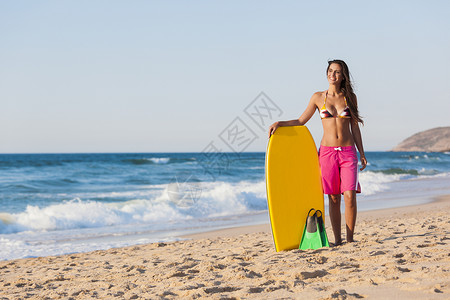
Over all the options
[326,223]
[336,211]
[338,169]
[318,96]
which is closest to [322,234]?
[336,211]

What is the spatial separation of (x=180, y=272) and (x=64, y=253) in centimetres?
254

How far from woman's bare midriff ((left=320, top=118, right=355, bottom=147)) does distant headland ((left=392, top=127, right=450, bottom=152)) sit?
83670 mm

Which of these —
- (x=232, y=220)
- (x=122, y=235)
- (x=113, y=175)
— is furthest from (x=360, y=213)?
(x=113, y=175)

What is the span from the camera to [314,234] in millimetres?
3742

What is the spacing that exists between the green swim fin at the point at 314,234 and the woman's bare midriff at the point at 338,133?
642 mm

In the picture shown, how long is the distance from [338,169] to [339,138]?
0.25 metres

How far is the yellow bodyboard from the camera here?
3795mm

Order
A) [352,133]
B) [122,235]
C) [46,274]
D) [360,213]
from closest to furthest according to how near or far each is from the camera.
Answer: [352,133]
[46,274]
[122,235]
[360,213]

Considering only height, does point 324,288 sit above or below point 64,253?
above

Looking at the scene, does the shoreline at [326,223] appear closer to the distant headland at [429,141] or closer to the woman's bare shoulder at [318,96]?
the woman's bare shoulder at [318,96]

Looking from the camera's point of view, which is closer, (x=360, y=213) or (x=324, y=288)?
(x=324, y=288)

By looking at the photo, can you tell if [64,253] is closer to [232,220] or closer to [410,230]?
[232,220]

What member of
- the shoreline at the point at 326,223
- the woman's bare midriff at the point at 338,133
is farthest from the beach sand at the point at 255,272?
the shoreline at the point at 326,223

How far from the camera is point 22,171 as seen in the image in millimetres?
21938
